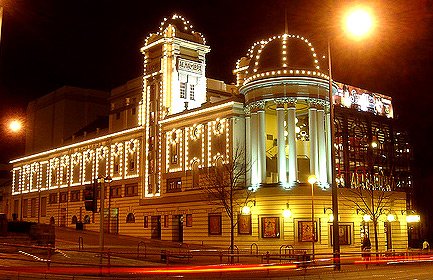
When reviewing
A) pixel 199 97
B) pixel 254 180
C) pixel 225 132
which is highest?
pixel 199 97

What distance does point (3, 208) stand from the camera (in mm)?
99000

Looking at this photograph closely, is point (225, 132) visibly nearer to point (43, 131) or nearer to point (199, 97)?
point (199, 97)

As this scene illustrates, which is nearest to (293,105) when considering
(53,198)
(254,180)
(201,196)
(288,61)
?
(288,61)

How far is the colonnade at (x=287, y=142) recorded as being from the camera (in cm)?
5088

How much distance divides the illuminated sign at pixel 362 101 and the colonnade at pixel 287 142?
10.1 m

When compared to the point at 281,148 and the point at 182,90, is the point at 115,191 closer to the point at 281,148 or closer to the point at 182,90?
the point at 182,90

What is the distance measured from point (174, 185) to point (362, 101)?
23429 millimetres

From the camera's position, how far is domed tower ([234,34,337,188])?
51.3 meters

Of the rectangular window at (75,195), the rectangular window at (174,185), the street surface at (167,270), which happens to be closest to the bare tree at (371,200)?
the street surface at (167,270)

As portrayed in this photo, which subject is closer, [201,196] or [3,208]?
[201,196]

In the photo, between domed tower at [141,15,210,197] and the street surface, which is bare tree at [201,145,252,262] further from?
the street surface

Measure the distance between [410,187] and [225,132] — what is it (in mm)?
33286

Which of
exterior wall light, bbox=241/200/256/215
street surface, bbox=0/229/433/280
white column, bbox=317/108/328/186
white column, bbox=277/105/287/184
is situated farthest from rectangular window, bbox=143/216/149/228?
street surface, bbox=0/229/433/280

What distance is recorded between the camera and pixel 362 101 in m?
66.3
